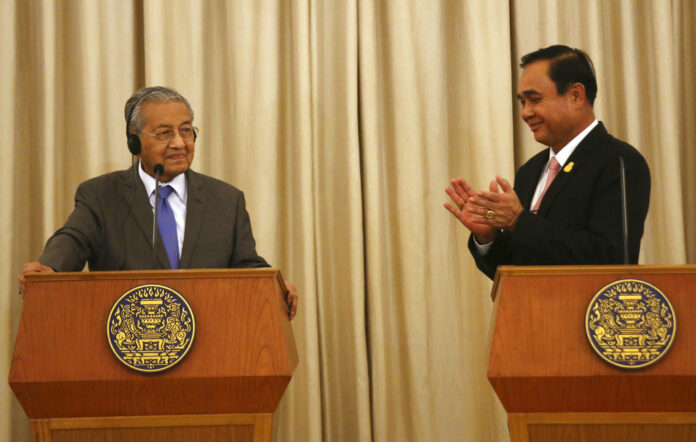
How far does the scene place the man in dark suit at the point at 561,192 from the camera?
2.60m

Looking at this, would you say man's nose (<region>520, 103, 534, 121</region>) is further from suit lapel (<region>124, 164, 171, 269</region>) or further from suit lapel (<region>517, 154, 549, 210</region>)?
suit lapel (<region>124, 164, 171, 269</region>)

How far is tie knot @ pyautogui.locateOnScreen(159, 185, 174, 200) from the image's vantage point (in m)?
3.08

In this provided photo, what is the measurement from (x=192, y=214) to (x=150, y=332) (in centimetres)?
91

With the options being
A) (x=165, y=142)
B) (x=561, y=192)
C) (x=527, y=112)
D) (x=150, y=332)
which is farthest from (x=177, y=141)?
(x=561, y=192)

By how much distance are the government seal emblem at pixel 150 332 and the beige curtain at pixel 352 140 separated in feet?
5.92

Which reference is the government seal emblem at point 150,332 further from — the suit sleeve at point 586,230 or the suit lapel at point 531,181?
the suit lapel at point 531,181

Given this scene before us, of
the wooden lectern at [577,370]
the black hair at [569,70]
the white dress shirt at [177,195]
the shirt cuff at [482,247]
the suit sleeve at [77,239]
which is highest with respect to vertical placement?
the black hair at [569,70]

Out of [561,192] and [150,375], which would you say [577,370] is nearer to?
[561,192]

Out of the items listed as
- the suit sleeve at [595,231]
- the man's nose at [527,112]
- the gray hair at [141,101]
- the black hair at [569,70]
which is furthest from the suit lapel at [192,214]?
the black hair at [569,70]

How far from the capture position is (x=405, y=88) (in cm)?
415

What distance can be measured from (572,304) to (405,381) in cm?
206

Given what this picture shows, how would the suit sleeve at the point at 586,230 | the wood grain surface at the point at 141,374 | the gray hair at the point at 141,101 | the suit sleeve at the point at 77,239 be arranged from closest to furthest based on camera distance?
the wood grain surface at the point at 141,374
the suit sleeve at the point at 586,230
the suit sleeve at the point at 77,239
the gray hair at the point at 141,101

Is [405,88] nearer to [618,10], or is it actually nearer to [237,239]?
[618,10]

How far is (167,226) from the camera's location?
3027 mm
